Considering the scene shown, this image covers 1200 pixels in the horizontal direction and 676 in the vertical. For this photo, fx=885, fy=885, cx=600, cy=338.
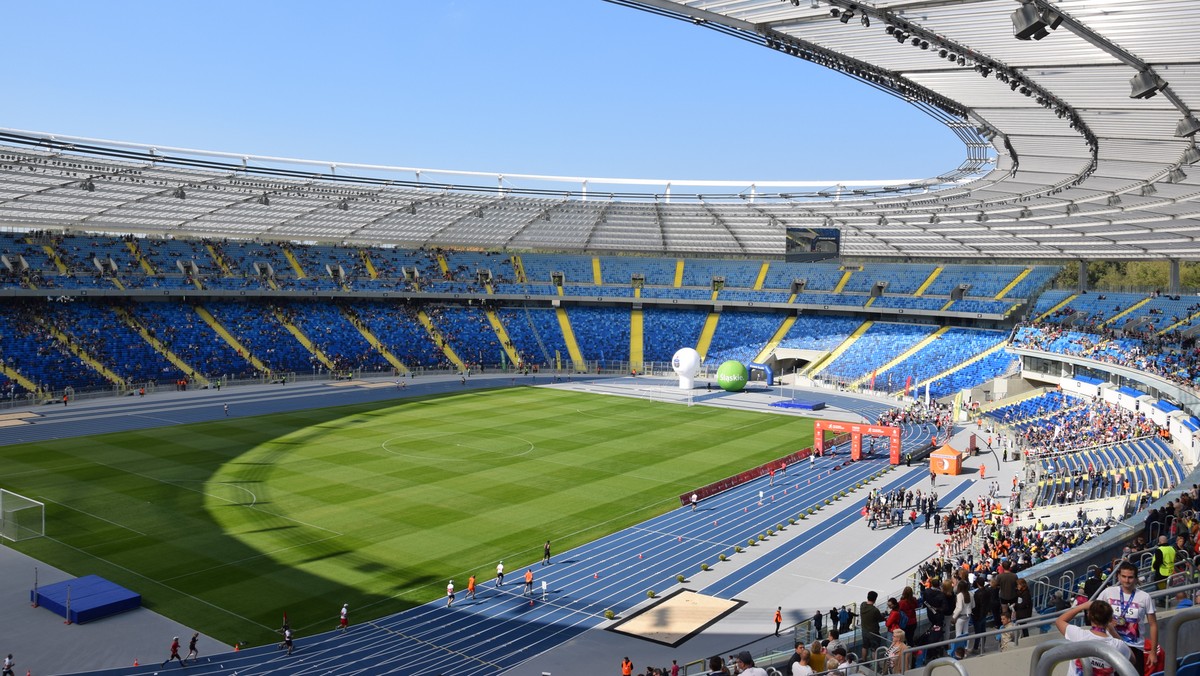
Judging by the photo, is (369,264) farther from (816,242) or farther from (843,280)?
(843,280)

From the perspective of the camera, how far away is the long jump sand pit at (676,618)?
19.7 m

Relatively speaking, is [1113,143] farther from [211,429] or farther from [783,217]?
[211,429]

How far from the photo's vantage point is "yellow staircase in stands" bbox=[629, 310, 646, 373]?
66.6 meters

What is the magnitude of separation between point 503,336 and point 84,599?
4773 cm

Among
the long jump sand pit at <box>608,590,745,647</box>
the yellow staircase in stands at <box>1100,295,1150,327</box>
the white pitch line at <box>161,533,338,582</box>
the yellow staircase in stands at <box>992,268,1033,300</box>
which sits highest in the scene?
the yellow staircase in stands at <box>992,268,1033,300</box>

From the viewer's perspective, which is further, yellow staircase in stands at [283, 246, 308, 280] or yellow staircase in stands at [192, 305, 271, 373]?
yellow staircase in stands at [283, 246, 308, 280]

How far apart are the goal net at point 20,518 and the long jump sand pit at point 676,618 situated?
17313 millimetres

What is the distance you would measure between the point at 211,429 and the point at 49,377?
1288 cm

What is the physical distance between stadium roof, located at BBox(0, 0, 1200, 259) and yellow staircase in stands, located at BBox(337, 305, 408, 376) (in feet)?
17.7

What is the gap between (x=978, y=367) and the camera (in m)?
55.9

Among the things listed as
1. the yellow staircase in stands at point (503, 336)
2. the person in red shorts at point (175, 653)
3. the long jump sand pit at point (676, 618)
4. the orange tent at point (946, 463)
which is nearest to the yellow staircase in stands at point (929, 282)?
the yellow staircase in stands at point (503, 336)

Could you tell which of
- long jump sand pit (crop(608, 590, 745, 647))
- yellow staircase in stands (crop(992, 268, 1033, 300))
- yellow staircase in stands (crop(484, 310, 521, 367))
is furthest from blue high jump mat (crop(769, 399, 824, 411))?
long jump sand pit (crop(608, 590, 745, 647))

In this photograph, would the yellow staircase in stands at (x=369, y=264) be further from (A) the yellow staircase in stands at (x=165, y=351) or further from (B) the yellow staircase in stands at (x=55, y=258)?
(B) the yellow staircase in stands at (x=55, y=258)

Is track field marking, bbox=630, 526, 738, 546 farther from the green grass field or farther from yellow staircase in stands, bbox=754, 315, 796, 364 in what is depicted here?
yellow staircase in stands, bbox=754, 315, 796, 364
